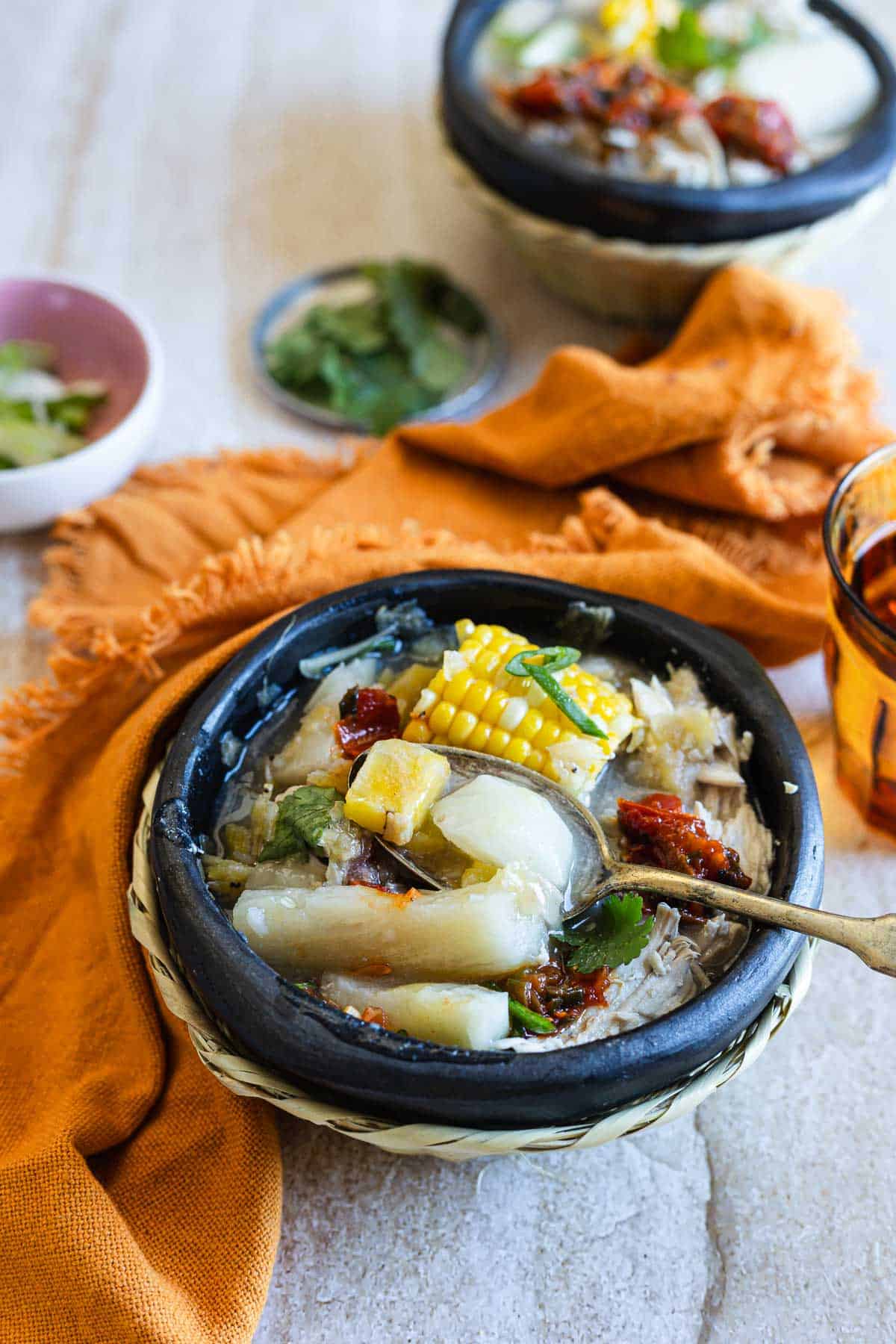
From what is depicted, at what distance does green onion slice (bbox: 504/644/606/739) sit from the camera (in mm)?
1378

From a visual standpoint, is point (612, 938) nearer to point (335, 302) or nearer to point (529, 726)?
point (529, 726)

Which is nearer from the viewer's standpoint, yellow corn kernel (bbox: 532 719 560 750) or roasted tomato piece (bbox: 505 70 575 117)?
yellow corn kernel (bbox: 532 719 560 750)

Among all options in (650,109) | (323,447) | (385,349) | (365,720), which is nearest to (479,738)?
(365,720)

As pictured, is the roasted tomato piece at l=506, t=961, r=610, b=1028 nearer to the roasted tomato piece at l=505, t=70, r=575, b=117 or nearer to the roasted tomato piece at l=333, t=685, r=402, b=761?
the roasted tomato piece at l=333, t=685, r=402, b=761

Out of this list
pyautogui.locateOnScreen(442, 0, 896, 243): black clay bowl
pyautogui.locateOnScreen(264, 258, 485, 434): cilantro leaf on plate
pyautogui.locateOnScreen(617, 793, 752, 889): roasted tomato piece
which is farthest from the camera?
pyautogui.locateOnScreen(264, 258, 485, 434): cilantro leaf on plate

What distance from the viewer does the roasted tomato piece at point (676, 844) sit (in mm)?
1295

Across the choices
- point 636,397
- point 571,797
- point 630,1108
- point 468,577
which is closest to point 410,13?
point 636,397

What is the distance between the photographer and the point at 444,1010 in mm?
1126

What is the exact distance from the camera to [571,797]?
1335 millimetres

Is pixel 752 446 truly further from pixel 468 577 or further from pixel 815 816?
pixel 815 816

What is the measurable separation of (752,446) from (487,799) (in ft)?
3.48

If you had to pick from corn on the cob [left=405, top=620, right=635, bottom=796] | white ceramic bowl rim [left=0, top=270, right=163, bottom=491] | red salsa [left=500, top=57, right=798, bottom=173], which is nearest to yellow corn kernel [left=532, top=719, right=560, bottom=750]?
corn on the cob [left=405, top=620, right=635, bottom=796]

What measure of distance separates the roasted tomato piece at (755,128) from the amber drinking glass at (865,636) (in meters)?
0.85

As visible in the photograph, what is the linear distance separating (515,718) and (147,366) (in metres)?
A: 1.14
